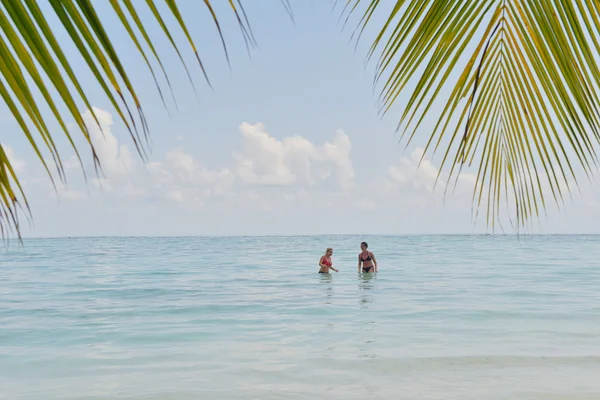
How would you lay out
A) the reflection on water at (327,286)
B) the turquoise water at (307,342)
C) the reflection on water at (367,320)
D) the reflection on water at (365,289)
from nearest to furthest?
the turquoise water at (307,342), the reflection on water at (367,320), the reflection on water at (365,289), the reflection on water at (327,286)

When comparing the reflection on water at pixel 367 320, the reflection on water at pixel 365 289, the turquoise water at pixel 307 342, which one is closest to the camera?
the turquoise water at pixel 307 342

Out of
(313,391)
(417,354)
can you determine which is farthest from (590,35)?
(417,354)

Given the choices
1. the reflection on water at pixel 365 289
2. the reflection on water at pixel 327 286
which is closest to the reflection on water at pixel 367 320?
the reflection on water at pixel 365 289

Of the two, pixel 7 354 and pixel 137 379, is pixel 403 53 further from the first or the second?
pixel 7 354

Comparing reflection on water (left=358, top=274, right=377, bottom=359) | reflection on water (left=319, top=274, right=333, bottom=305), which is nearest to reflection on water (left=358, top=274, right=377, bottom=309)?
reflection on water (left=358, top=274, right=377, bottom=359)

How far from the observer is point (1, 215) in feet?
2.37

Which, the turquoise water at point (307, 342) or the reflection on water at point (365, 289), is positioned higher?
the reflection on water at point (365, 289)

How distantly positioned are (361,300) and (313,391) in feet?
31.1

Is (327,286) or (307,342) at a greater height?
(327,286)

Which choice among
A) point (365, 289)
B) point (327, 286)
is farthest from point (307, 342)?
point (327, 286)

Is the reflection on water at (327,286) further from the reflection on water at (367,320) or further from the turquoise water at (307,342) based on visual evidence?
the reflection on water at (367,320)

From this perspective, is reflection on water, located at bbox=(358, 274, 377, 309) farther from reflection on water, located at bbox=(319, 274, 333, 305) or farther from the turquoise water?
reflection on water, located at bbox=(319, 274, 333, 305)

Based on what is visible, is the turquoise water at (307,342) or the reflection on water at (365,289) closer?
the turquoise water at (307,342)

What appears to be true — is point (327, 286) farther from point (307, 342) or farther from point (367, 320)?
point (307, 342)
